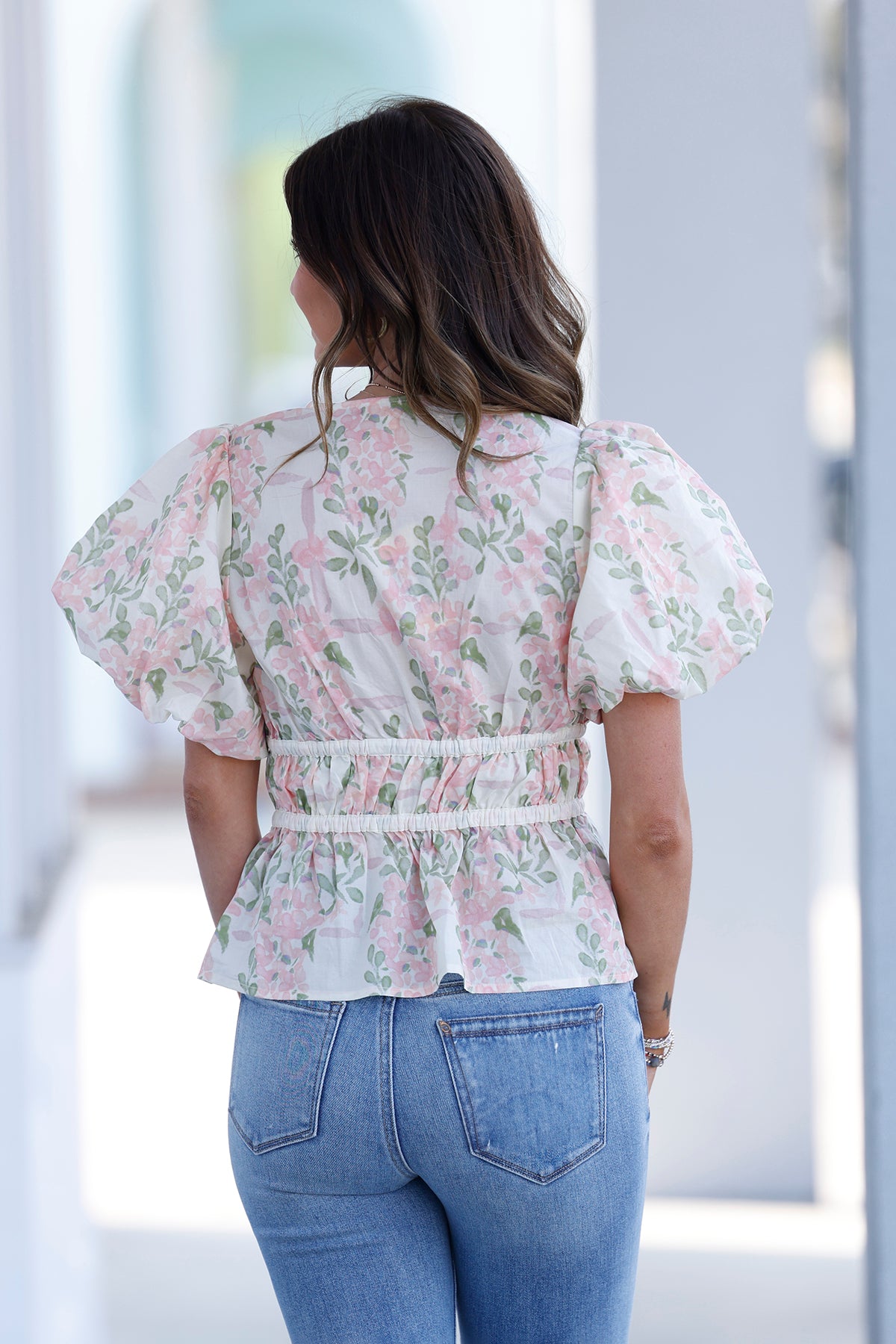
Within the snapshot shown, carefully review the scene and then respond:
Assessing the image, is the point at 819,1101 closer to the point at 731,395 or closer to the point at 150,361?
the point at 731,395

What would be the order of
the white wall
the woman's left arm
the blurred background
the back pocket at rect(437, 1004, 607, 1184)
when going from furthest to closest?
the white wall < the blurred background < the woman's left arm < the back pocket at rect(437, 1004, 607, 1184)

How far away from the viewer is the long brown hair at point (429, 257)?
1.03 m

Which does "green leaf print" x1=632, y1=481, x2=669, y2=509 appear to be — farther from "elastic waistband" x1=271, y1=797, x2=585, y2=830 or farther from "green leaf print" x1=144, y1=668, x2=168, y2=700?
"green leaf print" x1=144, y1=668, x2=168, y2=700

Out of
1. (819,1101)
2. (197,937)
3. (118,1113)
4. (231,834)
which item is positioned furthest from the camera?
(197,937)

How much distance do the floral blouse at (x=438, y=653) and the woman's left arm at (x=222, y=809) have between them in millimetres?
98

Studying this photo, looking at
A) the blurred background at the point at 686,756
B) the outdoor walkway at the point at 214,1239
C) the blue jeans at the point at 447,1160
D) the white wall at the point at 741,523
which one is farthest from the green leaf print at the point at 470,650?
the outdoor walkway at the point at 214,1239

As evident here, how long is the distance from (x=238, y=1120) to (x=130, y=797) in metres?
6.87

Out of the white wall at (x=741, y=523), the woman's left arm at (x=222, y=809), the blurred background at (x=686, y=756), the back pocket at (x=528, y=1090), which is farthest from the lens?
the white wall at (x=741, y=523)

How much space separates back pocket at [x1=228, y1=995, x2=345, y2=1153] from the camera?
38.9 inches

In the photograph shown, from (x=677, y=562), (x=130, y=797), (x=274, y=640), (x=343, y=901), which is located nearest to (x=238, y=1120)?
(x=343, y=901)

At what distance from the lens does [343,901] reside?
1.03 m

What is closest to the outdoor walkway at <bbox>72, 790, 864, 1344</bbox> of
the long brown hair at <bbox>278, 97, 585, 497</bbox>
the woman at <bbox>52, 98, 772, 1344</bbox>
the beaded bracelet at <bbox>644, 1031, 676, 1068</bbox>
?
the beaded bracelet at <bbox>644, 1031, 676, 1068</bbox>

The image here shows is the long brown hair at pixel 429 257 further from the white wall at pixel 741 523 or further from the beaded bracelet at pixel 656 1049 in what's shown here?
the white wall at pixel 741 523

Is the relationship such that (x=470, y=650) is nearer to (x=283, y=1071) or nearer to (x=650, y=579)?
(x=650, y=579)
